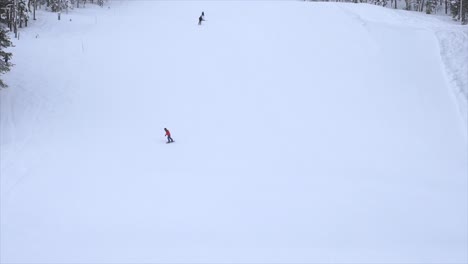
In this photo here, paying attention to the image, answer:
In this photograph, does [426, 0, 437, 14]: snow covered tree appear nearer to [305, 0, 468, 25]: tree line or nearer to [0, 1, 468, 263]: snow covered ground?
[305, 0, 468, 25]: tree line

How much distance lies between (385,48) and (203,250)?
25.0m

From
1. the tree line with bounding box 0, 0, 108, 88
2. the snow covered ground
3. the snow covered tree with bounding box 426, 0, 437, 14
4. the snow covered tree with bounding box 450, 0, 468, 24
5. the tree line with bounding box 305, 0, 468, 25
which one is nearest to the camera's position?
the snow covered ground

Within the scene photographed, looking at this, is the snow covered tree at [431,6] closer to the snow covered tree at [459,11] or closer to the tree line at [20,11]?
the snow covered tree at [459,11]

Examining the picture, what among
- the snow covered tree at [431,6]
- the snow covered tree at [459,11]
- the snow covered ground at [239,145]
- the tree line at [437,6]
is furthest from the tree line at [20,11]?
the snow covered tree at [431,6]

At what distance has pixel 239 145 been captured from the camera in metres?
18.3

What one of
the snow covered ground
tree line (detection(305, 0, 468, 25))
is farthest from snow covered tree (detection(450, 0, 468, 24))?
the snow covered ground

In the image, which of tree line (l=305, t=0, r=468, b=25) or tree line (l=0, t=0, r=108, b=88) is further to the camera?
tree line (l=305, t=0, r=468, b=25)

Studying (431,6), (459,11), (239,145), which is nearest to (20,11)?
(239,145)

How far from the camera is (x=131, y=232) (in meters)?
11.2

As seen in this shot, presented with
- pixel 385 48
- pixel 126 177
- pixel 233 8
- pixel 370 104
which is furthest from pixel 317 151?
pixel 233 8

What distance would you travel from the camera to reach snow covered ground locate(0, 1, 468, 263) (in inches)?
444

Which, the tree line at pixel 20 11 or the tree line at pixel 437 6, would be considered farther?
the tree line at pixel 437 6

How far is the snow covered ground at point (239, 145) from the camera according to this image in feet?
37.0

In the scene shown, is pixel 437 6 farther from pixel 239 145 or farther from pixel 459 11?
pixel 239 145
